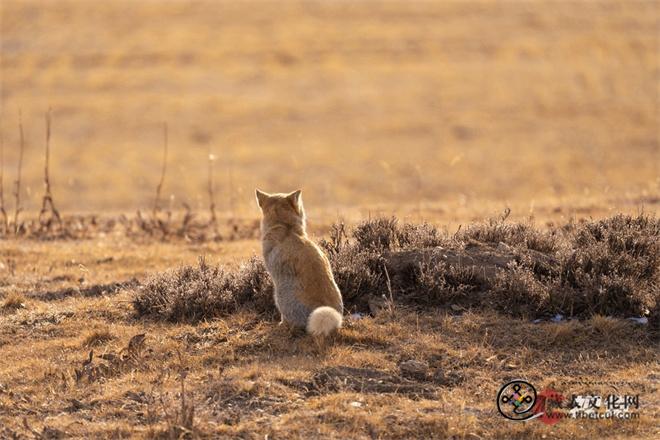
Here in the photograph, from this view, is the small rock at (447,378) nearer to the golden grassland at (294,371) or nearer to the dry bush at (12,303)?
the golden grassland at (294,371)

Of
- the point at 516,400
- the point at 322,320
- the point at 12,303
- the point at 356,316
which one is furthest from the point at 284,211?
the point at 12,303

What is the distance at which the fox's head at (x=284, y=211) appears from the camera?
28.7 feet

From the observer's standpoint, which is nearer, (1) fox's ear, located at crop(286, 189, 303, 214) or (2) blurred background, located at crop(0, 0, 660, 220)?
(1) fox's ear, located at crop(286, 189, 303, 214)

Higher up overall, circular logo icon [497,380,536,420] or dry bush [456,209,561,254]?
dry bush [456,209,561,254]

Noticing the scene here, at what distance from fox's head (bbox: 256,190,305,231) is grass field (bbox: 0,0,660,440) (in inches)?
35.4

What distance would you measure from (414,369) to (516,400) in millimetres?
906

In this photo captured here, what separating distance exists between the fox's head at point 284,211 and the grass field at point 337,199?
90cm

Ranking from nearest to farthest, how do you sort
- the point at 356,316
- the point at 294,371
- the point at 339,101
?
the point at 294,371 → the point at 356,316 → the point at 339,101

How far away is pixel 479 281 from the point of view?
9289mm

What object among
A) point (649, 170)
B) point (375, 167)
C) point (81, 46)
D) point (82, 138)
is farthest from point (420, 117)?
point (81, 46)

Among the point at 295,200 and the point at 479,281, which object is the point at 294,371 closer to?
the point at 295,200

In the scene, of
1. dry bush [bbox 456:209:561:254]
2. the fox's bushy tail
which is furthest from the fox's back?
dry bush [bbox 456:209:561:254]

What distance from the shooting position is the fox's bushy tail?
7.82 meters

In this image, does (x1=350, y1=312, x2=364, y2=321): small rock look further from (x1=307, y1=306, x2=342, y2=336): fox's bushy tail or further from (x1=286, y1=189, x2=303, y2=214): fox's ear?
(x1=286, y1=189, x2=303, y2=214): fox's ear
